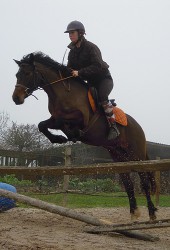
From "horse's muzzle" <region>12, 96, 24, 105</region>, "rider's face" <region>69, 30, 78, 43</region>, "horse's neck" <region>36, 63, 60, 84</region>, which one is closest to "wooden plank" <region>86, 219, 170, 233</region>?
"horse's muzzle" <region>12, 96, 24, 105</region>

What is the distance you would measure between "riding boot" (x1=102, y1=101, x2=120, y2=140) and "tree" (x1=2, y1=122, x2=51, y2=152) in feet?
56.2

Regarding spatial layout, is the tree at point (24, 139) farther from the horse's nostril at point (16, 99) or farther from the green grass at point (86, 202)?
the horse's nostril at point (16, 99)

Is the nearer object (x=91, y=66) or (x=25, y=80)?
(x=25, y=80)

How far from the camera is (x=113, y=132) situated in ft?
22.2

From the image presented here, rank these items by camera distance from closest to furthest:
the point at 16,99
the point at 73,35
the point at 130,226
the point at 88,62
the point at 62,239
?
the point at 62,239 < the point at 130,226 < the point at 16,99 < the point at 73,35 < the point at 88,62

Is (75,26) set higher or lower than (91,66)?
higher

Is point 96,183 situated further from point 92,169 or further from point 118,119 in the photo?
point 92,169

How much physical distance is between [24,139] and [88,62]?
17649mm

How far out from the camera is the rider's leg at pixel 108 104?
264 inches

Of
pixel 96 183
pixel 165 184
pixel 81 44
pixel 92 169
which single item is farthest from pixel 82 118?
pixel 165 184

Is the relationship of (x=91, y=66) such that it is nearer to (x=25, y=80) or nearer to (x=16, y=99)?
(x=25, y=80)

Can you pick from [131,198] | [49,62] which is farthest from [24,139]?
[49,62]

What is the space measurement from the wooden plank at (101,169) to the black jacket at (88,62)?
1.94m

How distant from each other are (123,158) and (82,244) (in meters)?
3.42
